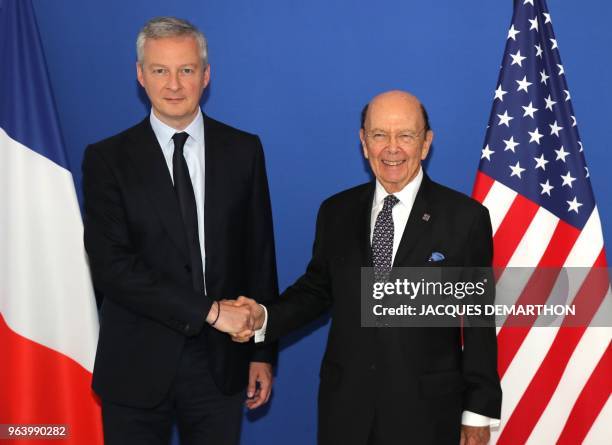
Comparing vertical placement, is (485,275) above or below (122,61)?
below

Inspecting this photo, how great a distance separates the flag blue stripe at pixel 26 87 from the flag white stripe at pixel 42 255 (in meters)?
0.05

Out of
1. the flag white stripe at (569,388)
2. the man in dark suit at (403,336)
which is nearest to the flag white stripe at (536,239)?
the flag white stripe at (569,388)

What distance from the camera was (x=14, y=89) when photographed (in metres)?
2.87

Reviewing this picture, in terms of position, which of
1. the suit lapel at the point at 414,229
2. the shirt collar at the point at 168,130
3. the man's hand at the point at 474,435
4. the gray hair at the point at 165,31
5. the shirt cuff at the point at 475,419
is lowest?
the man's hand at the point at 474,435

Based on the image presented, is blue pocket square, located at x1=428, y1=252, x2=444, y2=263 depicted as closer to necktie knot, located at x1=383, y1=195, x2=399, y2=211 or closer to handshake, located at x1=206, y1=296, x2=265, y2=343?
necktie knot, located at x1=383, y1=195, x2=399, y2=211

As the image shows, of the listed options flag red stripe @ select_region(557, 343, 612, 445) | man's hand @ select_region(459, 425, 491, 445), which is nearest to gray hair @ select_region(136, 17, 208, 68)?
man's hand @ select_region(459, 425, 491, 445)

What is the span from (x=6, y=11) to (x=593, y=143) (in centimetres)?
250

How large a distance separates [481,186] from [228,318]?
1.23 metres

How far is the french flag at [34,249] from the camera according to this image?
2863 millimetres

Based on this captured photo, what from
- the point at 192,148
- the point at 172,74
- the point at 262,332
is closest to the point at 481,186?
the point at 262,332

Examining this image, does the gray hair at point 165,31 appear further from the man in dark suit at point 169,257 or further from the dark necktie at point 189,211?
the dark necktie at point 189,211

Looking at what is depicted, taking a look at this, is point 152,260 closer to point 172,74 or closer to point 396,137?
point 172,74

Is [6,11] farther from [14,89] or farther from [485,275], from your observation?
[485,275]

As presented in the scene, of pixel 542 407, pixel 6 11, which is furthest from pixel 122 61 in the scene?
pixel 542 407
